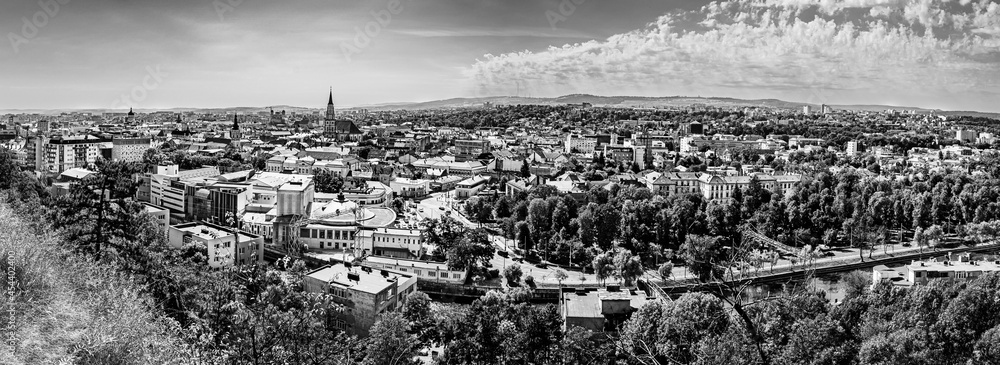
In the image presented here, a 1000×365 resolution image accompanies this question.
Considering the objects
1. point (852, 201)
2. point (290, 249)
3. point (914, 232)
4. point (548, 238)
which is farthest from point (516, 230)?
point (914, 232)

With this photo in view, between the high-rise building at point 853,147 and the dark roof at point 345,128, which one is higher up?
the dark roof at point 345,128

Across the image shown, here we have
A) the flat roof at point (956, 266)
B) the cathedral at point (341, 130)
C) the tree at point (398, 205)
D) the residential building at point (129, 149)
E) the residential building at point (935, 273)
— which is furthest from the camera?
the cathedral at point (341, 130)

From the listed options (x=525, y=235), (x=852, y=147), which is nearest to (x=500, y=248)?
(x=525, y=235)

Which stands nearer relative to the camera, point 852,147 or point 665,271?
point 665,271

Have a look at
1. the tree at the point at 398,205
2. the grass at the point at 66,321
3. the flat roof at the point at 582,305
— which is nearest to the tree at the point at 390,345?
the grass at the point at 66,321

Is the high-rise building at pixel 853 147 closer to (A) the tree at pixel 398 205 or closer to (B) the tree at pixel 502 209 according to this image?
(B) the tree at pixel 502 209

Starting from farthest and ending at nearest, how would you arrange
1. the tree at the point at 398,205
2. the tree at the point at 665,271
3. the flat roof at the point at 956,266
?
the tree at the point at 398,205 → the flat roof at the point at 956,266 → the tree at the point at 665,271

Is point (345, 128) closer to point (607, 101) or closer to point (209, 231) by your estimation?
point (209, 231)
